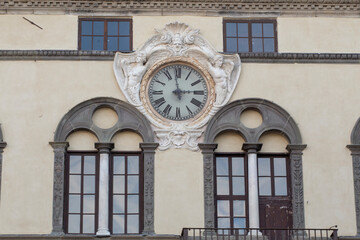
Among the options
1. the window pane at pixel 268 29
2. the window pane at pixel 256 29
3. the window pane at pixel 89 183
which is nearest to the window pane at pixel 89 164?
the window pane at pixel 89 183

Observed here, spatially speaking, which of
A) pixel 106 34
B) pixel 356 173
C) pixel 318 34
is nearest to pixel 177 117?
pixel 106 34

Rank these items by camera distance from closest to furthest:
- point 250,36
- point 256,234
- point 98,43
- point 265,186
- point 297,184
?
point 256,234
point 297,184
point 265,186
point 98,43
point 250,36

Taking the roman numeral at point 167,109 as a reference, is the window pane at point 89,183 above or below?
below

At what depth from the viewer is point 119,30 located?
106ft

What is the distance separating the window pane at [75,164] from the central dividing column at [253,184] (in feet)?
14.5

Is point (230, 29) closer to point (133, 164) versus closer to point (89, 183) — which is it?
point (133, 164)

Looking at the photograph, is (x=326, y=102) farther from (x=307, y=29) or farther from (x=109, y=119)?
(x=109, y=119)

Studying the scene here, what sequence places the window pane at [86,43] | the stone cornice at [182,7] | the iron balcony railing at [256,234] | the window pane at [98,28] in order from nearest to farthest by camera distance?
the iron balcony railing at [256,234], the window pane at [86,43], the window pane at [98,28], the stone cornice at [182,7]

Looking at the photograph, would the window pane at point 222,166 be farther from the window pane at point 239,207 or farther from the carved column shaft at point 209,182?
the window pane at point 239,207

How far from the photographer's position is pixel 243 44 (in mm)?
32469

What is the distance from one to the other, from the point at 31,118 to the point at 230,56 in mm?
5632

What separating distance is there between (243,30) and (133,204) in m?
5.73

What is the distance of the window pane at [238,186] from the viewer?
31.4 meters

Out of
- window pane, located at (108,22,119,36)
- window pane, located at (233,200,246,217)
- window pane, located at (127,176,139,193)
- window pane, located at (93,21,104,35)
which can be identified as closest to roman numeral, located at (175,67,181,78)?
window pane, located at (108,22,119,36)
